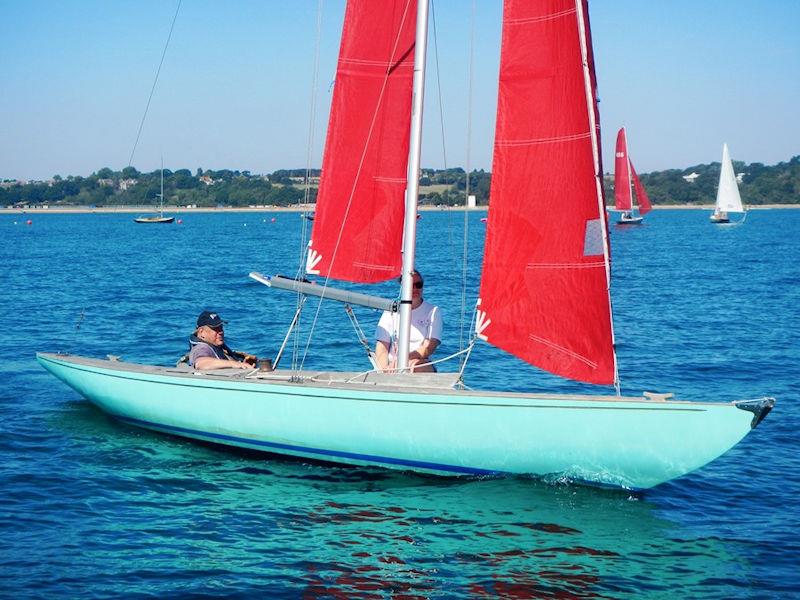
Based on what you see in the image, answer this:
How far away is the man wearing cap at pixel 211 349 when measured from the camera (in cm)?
1282

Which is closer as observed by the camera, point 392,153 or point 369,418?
point 369,418

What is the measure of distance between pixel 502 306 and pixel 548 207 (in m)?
1.30

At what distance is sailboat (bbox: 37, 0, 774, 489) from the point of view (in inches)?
412

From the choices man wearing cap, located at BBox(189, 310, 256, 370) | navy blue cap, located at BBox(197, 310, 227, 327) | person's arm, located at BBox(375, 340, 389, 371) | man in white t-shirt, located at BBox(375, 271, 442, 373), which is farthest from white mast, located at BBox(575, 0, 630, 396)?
navy blue cap, located at BBox(197, 310, 227, 327)

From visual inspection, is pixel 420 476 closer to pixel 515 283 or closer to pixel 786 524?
pixel 515 283

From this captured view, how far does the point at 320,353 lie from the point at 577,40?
12.5 meters

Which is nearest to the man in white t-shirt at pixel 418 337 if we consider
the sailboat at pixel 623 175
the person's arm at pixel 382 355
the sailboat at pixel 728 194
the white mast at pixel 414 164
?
the person's arm at pixel 382 355

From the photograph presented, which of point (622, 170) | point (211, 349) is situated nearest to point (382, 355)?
point (211, 349)

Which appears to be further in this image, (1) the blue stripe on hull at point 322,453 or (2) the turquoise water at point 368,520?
(1) the blue stripe on hull at point 322,453

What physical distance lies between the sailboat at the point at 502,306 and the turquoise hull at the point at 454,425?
0.06 ft

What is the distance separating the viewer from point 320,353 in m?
21.6

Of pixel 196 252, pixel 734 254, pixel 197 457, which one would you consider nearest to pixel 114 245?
pixel 196 252

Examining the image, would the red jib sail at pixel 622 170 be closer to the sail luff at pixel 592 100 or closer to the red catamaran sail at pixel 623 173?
the red catamaran sail at pixel 623 173

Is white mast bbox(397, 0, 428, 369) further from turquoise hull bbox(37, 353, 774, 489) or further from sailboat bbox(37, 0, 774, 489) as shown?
turquoise hull bbox(37, 353, 774, 489)
